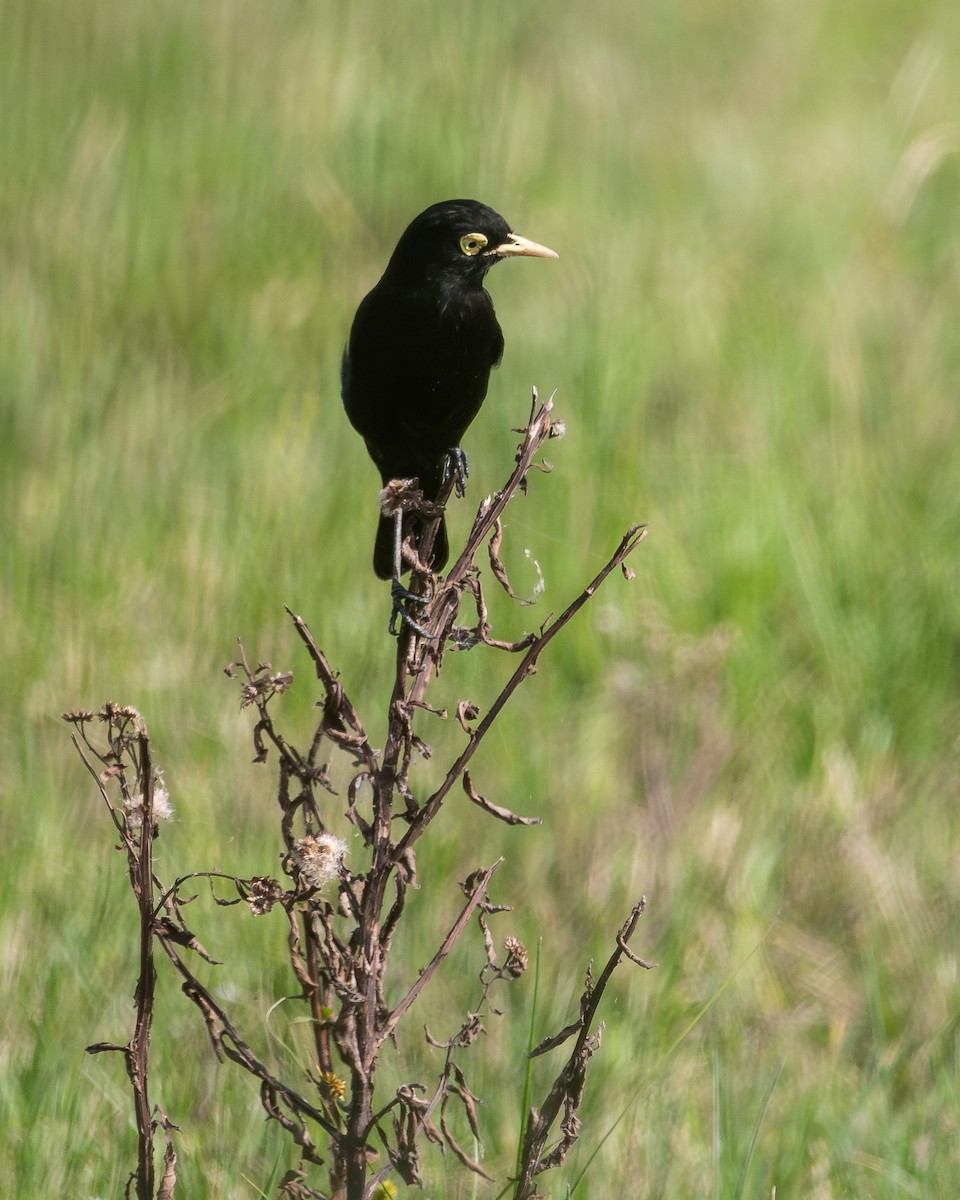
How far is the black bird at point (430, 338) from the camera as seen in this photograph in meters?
3.25

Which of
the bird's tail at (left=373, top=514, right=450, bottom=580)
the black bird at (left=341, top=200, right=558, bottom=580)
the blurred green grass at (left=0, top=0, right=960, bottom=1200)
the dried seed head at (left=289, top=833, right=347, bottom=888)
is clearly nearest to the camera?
the dried seed head at (left=289, top=833, right=347, bottom=888)

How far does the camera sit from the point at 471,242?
3305 mm

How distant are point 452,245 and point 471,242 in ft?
0.11

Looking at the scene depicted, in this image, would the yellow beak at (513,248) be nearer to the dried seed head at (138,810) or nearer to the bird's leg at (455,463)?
the bird's leg at (455,463)

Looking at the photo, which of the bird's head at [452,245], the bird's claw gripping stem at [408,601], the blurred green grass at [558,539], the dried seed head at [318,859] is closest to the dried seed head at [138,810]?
the dried seed head at [318,859]

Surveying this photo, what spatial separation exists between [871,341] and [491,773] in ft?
9.64

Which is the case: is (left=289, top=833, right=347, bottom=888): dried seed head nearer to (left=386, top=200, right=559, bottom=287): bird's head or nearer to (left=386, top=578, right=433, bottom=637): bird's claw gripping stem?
(left=386, top=578, right=433, bottom=637): bird's claw gripping stem

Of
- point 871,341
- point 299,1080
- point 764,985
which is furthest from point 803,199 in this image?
point 299,1080

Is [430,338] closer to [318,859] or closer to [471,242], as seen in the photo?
[471,242]

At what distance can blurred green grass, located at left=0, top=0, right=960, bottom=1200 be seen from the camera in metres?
3.10

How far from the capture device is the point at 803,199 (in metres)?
7.45

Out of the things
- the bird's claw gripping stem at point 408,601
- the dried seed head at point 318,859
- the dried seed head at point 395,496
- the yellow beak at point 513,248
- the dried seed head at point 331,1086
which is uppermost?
the yellow beak at point 513,248

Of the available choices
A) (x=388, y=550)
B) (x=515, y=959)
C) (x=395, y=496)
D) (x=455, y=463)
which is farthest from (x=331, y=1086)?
(x=388, y=550)

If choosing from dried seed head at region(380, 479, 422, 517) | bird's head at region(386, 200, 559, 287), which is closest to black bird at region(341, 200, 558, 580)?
bird's head at region(386, 200, 559, 287)
